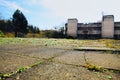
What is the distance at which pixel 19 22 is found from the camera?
41031 millimetres

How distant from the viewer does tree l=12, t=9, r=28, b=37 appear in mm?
40562

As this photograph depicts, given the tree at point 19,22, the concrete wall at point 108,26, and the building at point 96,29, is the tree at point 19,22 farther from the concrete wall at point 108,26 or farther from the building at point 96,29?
the concrete wall at point 108,26

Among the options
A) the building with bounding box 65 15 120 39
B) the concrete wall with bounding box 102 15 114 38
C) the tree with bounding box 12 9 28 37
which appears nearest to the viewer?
the tree with bounding box 12 9 28 37

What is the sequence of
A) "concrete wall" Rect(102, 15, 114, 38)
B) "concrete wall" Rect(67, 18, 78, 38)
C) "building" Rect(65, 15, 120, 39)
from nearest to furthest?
"concrete wall" Rect(102, 15, 114, 38) < "building" Rect(65, 15, 120, 39) < "concrete wall" Rect(67, 18, 78, 38)

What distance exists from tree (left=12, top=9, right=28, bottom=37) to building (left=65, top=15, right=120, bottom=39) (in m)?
14.7

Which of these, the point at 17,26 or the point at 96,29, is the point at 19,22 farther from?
the point at 96,29

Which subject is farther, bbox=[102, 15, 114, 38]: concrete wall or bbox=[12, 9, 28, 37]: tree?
bbox=[102, 15, 114, 38]: concrete wall

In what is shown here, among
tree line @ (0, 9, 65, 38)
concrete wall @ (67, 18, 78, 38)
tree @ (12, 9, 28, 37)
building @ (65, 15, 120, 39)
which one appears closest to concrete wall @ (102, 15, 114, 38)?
building @ (65, 15, 120, 39)

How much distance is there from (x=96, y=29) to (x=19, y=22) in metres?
22.9

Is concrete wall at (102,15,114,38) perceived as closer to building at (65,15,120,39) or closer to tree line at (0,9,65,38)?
building at (65,15,120,39)

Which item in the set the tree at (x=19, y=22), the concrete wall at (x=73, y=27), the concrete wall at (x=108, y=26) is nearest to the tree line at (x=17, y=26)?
the tree at (x=19, y=22)

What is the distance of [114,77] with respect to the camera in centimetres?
145

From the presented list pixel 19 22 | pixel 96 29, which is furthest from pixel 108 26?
pixel 19 22

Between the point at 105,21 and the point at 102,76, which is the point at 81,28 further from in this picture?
the point at 102,76
